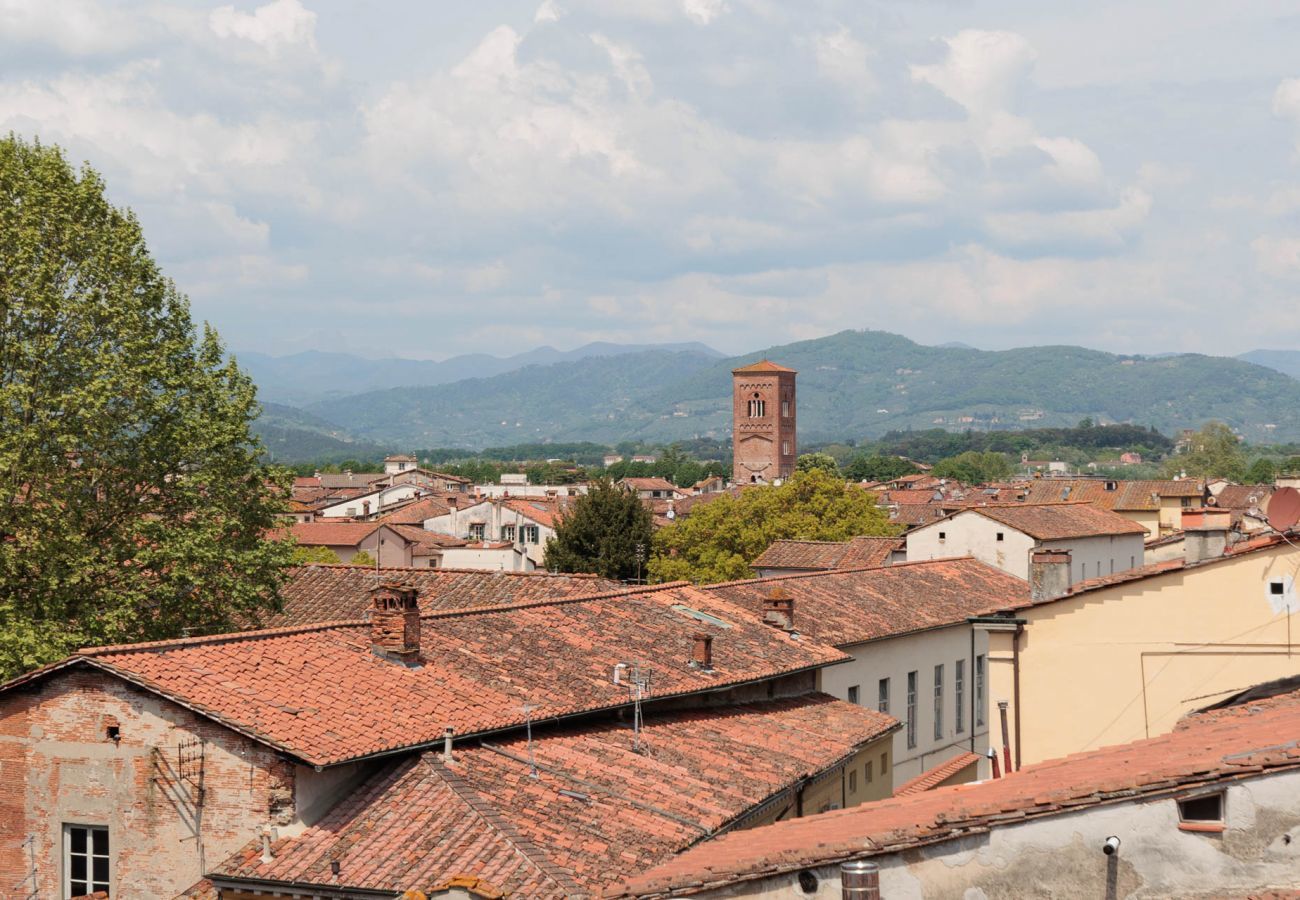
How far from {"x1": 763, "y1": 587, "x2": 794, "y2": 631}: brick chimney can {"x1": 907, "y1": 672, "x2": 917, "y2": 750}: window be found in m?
5.97

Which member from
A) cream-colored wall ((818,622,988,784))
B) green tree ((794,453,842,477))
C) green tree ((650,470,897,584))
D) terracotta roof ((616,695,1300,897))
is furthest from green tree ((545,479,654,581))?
green tree ((794,453,842,477))

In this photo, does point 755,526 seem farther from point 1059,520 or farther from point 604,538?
point 1059,520

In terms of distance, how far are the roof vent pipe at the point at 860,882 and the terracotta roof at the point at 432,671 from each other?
8.54 m

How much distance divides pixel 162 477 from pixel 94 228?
17.0ft

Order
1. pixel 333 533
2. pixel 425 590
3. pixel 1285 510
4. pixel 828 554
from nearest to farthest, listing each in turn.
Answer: pixel 1285 510, pixel 425 590, pixel 828 554, pixel 333 533

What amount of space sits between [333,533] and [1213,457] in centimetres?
13701

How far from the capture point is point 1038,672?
18.8m

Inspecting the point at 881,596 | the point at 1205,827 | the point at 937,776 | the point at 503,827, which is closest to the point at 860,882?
the point at 1205,827

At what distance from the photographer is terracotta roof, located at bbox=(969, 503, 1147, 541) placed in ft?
178

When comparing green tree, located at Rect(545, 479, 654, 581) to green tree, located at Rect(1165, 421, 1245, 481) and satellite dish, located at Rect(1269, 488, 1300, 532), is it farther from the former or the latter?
green tree, located at Rect(1165, 421, 1245, 481)

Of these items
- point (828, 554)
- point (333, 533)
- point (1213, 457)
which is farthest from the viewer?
point (1213, 457)

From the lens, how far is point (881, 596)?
1523 inches

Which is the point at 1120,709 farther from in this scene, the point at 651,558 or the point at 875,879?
the point at 651,558

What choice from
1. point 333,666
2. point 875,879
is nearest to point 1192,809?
point 875,879
